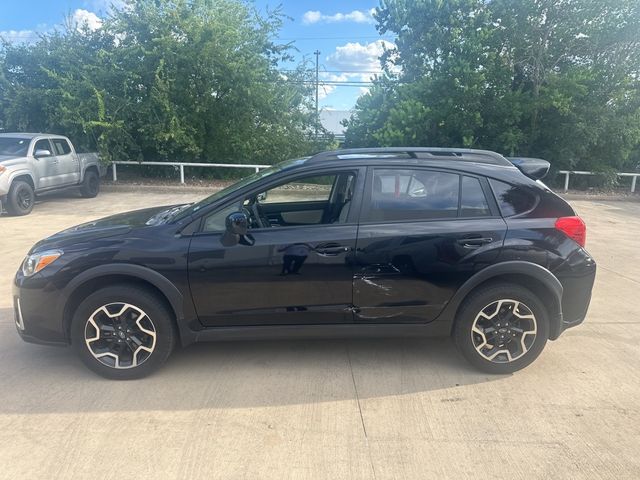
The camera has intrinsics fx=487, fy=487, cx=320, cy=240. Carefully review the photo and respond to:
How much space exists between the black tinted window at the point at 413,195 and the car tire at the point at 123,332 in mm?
1761

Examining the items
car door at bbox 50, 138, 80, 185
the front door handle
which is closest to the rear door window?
car door at bbox 50, 138, 80, 185

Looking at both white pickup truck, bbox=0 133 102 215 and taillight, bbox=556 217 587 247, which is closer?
taillight, bbox=556 217 587 247

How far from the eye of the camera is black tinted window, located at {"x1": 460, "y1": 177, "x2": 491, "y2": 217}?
3742mm

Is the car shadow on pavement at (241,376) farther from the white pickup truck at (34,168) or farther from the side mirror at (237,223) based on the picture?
the white pickup truck at (34,168)

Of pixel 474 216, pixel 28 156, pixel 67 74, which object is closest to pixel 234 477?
pixel 474 216

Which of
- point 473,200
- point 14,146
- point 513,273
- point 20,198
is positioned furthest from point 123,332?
point 14,146

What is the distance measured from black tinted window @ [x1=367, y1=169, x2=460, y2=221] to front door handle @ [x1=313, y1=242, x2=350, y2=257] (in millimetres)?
356

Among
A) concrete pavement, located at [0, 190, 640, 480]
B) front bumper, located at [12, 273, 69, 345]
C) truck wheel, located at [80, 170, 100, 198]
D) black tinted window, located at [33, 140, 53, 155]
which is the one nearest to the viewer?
concrete pavement, located at [0, 190, 640, 480]

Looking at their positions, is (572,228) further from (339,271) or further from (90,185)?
(90,185)

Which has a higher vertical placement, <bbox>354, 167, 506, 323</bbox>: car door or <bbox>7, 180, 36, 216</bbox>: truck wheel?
<bbox>354, 167, 506, 323</bbox>: car door

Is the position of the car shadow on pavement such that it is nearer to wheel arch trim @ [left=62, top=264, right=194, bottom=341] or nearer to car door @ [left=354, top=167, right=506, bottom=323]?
car door @ [left=354, top=167, right=506, bottom=323]

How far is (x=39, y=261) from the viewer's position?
140 inches

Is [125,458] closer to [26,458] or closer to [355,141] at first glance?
[26,458]

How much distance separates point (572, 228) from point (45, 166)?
11473 millimetres
